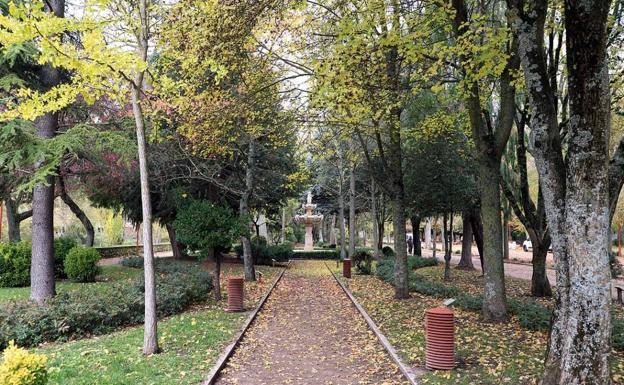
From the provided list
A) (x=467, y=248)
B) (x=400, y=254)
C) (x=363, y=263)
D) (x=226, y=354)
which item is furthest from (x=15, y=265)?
(x=467, y=248)

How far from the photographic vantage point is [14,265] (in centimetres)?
1666

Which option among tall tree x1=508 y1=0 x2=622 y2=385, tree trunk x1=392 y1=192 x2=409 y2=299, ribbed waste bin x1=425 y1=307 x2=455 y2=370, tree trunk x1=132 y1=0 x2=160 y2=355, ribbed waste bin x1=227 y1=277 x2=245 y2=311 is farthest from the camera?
tree trunk x1=392 y1=192 x2=409 y2=299

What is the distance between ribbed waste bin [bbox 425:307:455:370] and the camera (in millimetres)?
6812

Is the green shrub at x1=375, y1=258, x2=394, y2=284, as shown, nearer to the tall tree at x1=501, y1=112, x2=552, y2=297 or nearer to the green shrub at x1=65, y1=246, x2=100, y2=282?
the tall tree at x1=501, y1=112, x2=552, y2=297

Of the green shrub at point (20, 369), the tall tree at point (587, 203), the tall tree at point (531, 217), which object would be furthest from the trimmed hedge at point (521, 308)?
the green shrub at point (20, 369)

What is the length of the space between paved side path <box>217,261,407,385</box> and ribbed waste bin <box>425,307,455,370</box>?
1.79 ft

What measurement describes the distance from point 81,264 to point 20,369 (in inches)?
575

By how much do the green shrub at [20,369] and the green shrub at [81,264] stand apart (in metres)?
14.4

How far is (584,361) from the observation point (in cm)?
497

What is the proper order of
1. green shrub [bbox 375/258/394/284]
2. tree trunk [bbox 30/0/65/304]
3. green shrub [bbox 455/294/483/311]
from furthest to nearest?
green shrub [bbox 375/258/394/284], tree trunk [bbox 30/0/65/304], green shrub [bbox 455/294/483/311]

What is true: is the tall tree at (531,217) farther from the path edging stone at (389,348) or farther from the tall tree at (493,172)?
the path edging stone at (389,348)

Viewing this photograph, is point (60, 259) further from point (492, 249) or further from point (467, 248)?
point (467, 248)

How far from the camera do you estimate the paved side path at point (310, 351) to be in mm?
6926

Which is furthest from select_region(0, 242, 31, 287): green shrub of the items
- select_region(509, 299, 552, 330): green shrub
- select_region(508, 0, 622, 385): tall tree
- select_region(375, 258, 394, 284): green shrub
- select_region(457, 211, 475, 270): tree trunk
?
select_region(457, 211, 475, 270): tree trunk
